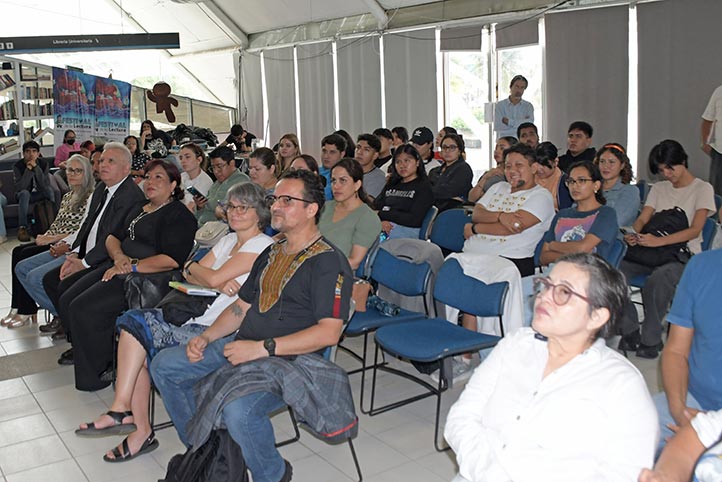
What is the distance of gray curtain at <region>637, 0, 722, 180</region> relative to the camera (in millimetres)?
6926

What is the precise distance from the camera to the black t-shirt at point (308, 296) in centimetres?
277

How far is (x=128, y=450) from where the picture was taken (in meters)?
3.29

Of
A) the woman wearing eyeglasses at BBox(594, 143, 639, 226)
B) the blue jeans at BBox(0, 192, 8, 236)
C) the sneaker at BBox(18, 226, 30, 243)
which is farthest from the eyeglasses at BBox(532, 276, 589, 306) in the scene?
the blue jeans at BBox(0, 192, 8, 236)

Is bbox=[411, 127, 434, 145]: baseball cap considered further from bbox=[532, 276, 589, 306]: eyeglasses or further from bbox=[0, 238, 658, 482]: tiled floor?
bbox=[532, 276, 589, 306]: eyeglasses

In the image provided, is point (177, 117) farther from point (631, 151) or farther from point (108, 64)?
point (631, 151)

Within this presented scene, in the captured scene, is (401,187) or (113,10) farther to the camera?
(113,10)

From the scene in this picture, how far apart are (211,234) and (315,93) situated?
9.99 m

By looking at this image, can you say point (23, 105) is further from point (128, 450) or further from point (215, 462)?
point (215, 462)

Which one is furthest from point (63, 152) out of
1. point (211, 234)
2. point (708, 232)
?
point (708, 232)

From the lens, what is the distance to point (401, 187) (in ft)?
16.8

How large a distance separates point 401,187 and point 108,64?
51.6ft

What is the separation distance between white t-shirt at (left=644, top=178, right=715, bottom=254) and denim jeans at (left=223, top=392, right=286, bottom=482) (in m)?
2.94

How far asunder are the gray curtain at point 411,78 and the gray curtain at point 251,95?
479 cm

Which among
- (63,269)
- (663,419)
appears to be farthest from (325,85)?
(663,419)
